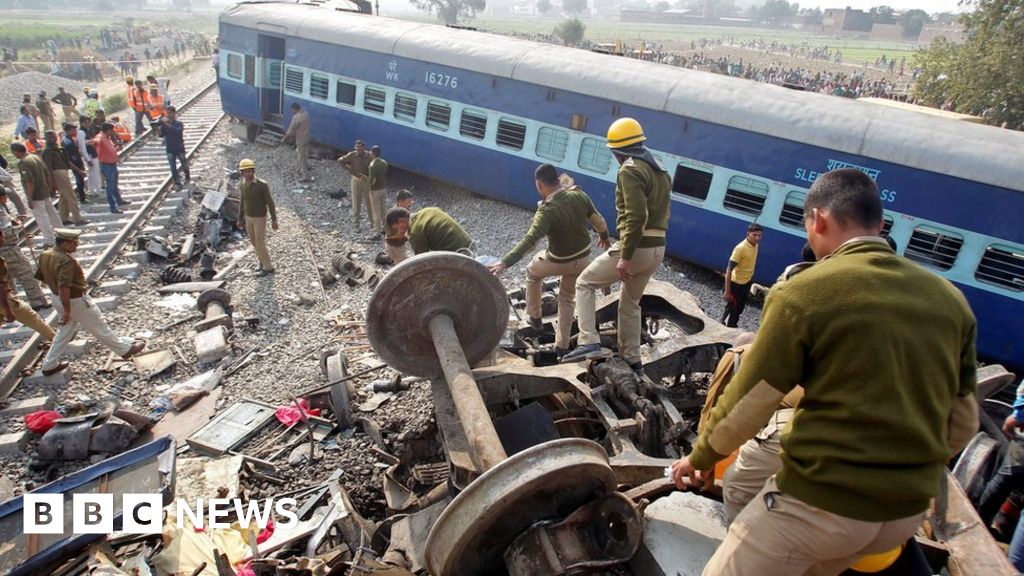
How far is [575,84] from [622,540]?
9071 mm

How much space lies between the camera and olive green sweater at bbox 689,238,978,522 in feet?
6.11

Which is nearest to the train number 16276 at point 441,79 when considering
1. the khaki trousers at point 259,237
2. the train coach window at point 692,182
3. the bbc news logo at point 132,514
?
the khaki trousers at point 259,237

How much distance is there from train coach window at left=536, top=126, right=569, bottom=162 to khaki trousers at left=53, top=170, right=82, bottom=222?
832cm

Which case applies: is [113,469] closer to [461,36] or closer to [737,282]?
[737,282]

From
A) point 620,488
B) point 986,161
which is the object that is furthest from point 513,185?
point 620,488

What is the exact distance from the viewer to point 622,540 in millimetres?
3066

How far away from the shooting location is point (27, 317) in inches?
267

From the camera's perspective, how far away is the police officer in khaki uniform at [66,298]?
644 centimetres

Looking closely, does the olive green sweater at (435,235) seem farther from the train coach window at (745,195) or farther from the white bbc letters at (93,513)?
the train coach window at (745,195)

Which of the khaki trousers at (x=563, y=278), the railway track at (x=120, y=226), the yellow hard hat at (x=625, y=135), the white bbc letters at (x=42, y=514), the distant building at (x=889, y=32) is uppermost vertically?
the distant building at (x=889, y=32)

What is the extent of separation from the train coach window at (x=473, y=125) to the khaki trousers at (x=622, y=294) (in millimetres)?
7488

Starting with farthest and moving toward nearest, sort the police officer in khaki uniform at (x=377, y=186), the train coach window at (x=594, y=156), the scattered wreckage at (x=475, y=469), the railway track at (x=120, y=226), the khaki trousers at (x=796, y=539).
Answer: the police officer in khaki uniform at (x=377, y=186) < the train coach window at (x=594, y=156) < the railway track at (x=120, y=226) < the scattered wreckage at (x=475, y=469) < the khaki trousers at (x=796, y=539)

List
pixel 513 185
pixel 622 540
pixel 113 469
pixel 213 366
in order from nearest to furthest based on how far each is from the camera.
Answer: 1. pixel 622 540
2. pixel 113 469
3. pixel 213 366
4. pixel 513 185

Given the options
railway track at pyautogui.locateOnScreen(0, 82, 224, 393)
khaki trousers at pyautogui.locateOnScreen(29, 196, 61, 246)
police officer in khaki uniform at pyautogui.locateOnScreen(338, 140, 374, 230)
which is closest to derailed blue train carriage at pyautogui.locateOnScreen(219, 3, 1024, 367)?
police officer in khaki uniform at pyautogui.locateOnScreen(338, 140, 374, 230)
